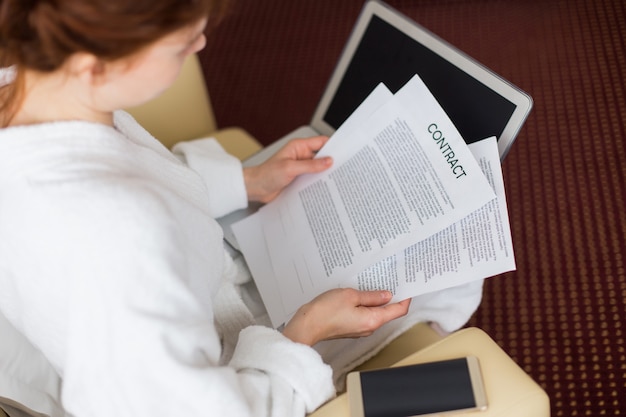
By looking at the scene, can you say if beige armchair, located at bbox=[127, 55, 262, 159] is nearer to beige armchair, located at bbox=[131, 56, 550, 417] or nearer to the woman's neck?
beige armchair, located at bbox=[131, 56, 550, 417]

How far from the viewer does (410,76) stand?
1026mm

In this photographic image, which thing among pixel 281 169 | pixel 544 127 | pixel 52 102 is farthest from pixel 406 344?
pixel 544 127

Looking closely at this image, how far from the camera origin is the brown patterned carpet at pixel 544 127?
137 cm

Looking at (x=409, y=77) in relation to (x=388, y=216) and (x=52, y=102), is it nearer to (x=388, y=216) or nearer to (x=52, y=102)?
(x=388, y=216)

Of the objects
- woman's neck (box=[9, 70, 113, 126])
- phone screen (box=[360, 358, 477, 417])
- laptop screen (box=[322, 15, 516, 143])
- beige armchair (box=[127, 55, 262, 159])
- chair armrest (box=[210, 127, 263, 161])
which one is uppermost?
laptop screen (box=[322, 15, 516, 143])

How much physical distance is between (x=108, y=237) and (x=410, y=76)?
1.92ft

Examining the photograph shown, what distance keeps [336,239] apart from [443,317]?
0.20 meters

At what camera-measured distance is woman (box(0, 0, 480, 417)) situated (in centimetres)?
59

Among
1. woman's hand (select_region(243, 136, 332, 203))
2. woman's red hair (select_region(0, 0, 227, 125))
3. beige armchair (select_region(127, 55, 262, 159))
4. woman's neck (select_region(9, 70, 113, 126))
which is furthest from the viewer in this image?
beige armchair (select_region(127, 55, 262, 159))

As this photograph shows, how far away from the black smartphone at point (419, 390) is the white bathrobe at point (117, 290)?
0.19ft

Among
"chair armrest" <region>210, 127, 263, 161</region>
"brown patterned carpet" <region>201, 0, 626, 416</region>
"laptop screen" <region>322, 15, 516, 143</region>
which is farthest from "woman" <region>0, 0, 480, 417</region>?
"brown patterned carpet" <region>201, 0, 626, 416</region>

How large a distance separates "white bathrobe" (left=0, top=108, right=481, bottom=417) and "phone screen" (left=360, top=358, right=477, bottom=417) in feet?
0.22

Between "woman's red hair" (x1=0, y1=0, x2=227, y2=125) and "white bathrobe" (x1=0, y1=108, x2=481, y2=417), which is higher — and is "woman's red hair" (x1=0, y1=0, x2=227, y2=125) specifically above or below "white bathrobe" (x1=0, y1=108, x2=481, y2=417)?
above

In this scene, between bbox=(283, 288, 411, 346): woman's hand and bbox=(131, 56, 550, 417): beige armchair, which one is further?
bbox=(283, 288, 411, 346): woman's hand
